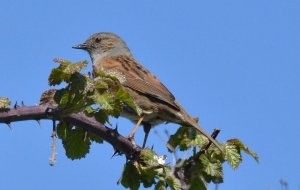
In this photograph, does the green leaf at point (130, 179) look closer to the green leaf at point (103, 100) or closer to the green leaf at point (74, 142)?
the green leaf at point (74, 142)

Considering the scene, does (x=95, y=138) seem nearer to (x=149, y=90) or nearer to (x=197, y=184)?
(x=197, y=184)

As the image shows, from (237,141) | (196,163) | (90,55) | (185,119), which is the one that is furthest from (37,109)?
(90,55)

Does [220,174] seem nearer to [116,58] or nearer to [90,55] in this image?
[116,58]

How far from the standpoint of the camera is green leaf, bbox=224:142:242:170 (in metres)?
3.96

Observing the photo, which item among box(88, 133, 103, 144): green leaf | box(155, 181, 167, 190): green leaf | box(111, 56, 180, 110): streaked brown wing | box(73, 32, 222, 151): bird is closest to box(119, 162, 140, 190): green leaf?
box(155, 181, 167, 190): green leaf

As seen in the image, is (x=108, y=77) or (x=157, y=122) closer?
(x=108, y=77)

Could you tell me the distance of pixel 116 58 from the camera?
8.40 metres

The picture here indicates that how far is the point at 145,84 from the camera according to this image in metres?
7.00

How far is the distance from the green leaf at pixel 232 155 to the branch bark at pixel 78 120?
0.61m

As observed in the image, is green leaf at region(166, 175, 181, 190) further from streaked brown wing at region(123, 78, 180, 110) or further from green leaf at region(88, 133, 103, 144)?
streaked brown wing at region(123, 78, 180, 110)

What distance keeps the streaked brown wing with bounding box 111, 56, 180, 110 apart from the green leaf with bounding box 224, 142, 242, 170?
2386 millimetres

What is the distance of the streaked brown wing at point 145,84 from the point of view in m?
6.71

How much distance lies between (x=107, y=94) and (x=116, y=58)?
4806 millimetres

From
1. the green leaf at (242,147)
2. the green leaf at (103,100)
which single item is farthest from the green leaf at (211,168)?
the green leaf at (103,100)
